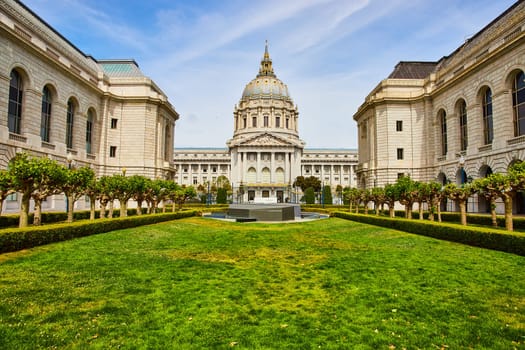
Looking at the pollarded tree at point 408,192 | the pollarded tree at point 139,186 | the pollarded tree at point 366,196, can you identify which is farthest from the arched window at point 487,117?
the pollarded tree at point 139,186

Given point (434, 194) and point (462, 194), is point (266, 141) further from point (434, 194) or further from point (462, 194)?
point (462, 194)

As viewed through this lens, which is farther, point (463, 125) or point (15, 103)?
point (463, 125)

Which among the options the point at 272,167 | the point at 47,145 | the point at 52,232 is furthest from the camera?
the point at 272,167

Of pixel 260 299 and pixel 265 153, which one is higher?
pixel 265 153

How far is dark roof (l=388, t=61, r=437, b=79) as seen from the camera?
47969mm

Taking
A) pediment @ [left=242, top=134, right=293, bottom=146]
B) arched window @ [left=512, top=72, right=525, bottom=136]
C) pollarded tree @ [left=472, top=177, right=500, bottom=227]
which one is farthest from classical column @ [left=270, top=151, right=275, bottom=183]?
pollarded tree @ [left=472, top=177, right=500, bottom=227]

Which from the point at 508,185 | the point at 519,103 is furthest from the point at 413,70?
the point at 508,185

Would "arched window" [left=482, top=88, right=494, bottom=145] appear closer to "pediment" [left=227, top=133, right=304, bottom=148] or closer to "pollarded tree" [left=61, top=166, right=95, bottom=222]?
"pollarded tree" [left=61, top=166, right=95, bottom=222]

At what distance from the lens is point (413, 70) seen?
48500 mm

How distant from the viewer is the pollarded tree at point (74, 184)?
55.3 ft

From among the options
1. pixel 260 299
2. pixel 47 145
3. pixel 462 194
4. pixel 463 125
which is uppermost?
pixel 463 125

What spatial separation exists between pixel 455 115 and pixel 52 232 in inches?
1560

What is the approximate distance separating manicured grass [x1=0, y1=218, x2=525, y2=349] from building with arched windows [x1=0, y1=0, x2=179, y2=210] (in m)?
16.5

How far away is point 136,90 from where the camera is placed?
155ft
